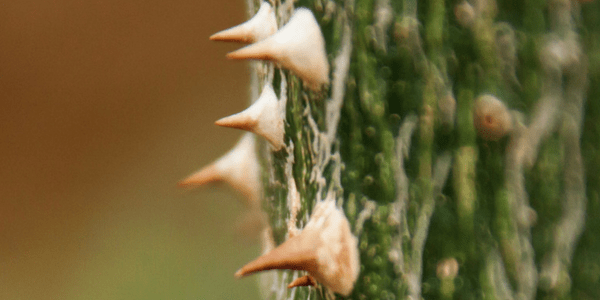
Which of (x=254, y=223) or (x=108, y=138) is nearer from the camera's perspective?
(x=254, y=223)

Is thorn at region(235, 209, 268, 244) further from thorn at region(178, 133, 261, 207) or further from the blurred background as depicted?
the blurred background

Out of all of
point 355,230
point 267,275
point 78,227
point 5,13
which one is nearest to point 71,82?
point 5,13

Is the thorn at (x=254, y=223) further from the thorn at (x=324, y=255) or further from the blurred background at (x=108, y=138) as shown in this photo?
the blurred background at (x=108, y=138)

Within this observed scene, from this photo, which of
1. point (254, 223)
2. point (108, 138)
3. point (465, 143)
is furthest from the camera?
point (108, 138)

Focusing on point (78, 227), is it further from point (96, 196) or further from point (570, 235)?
point (570, 235)

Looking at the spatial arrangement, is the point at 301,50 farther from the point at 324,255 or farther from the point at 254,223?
the point at 254,223

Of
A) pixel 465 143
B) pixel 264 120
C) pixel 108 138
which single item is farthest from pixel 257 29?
pixel 108 138
